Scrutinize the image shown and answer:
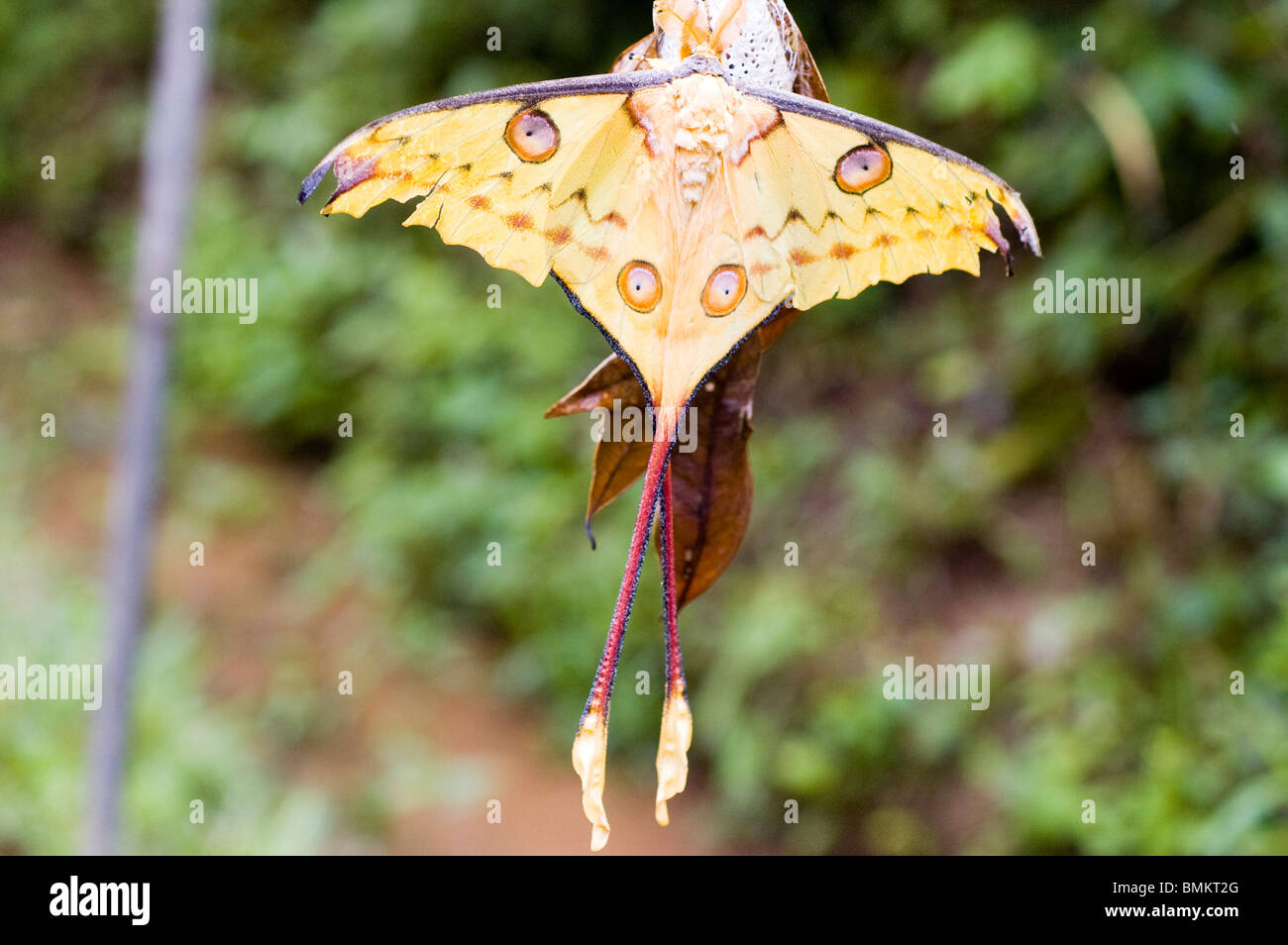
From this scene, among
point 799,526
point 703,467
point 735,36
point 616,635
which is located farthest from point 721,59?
point 799,526

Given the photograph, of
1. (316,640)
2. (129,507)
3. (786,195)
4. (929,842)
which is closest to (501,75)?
(316,640)

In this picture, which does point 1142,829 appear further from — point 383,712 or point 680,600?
point 383,712

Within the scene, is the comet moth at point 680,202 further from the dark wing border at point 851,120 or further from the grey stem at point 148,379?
the grey stem at point 148,379

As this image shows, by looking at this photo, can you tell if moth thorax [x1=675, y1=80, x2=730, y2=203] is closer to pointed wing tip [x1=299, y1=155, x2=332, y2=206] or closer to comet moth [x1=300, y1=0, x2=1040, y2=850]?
comet moth [x1=300, y1=0, x2=1040, y2=850]

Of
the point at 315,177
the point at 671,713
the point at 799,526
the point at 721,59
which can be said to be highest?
the point at 799,526

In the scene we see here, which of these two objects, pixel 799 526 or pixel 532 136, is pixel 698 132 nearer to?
pixel 532 136

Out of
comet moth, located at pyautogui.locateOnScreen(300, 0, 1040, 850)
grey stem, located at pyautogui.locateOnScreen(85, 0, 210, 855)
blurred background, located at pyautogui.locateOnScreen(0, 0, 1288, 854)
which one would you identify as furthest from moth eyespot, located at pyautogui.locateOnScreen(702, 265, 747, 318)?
blurred background, located at pyautogui.locateOnScreen(0, 0, 1288, 854)
